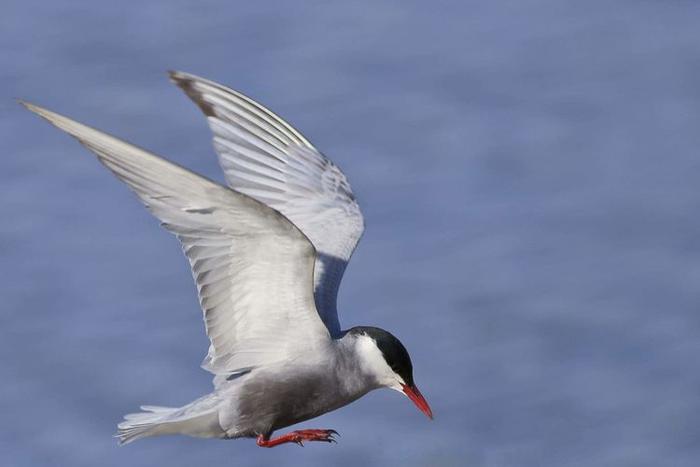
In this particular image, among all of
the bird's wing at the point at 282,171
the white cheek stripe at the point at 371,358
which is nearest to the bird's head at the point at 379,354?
the white cheek stripe at the point at 371,358

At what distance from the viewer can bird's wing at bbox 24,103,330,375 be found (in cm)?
906

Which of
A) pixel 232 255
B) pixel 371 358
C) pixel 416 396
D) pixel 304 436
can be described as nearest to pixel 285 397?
pixel 304 436

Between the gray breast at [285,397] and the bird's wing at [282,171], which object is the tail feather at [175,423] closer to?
the gray breast at [285,397]

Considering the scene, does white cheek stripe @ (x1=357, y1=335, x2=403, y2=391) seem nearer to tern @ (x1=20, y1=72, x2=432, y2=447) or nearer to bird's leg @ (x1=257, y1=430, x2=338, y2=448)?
tern @ (x1=20, y1=72, x2=432, y2=447)

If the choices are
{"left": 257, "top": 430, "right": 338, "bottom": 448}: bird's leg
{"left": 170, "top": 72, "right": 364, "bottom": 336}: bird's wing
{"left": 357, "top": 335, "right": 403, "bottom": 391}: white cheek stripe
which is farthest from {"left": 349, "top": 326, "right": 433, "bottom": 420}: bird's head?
{"left": 170, "top": 72, "right": 364, "bottom": 336}: bird's wing

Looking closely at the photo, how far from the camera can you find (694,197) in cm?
1666

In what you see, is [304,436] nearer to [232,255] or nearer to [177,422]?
[177,422]

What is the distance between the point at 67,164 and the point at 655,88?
4643mm

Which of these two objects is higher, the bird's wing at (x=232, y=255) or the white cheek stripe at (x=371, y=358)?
the bird's wing at (x=232, y=255)

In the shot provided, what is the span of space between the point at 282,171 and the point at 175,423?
1.52 metres

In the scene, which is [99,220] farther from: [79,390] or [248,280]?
[248,280]

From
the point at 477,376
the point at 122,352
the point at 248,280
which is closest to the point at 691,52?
the point at 477,376

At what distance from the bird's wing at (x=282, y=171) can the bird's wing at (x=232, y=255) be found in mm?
704

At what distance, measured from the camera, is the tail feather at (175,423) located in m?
9.99
